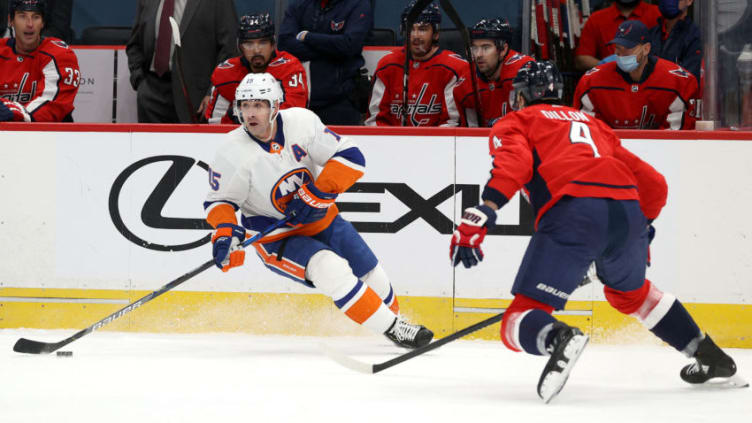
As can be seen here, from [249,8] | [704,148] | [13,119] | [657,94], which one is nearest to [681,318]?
[704,148]

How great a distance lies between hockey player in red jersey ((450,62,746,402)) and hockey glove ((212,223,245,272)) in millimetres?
1134

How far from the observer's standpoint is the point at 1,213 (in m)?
4.38

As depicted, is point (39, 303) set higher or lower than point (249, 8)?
lower

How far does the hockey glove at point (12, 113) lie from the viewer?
14.8 feet

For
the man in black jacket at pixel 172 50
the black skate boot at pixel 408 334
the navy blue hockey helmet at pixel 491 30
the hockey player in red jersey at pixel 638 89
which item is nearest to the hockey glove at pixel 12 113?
the man in black jacket at pixel 172 50

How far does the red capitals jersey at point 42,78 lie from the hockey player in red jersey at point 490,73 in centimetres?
201

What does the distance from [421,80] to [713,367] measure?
2395 mm

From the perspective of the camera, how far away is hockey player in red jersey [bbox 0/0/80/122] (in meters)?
4.91

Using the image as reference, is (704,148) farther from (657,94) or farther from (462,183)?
(462,183)

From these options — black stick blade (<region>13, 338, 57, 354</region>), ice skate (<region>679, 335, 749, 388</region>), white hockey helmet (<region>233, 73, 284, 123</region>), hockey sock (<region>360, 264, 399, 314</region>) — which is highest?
white hockey helmet (<region>233, 73, 284, 123</region>)

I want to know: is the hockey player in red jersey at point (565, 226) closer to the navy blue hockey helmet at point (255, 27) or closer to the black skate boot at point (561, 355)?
the black skate boot at point (561, 355)

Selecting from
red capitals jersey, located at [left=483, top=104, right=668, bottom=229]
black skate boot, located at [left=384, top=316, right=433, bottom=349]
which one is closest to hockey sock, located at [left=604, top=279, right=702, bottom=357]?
red capitals jersey, located at [left=483, top=104, right=668, bottom=229]

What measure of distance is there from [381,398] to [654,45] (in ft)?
9.97

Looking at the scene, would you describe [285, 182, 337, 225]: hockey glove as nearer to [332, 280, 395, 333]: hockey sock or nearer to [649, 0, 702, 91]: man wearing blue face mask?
[332, 280, 395, 333]: hockey sock
